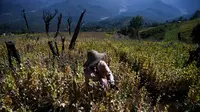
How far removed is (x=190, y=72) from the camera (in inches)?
315

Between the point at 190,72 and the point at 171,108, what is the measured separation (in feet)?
4.98

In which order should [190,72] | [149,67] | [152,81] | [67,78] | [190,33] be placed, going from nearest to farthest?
1. [67,78]
2. [190,72]
3. [152,81]
4. [149,67]
5. [190,33]

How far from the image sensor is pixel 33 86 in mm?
6324

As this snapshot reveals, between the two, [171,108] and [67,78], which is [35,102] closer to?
[67,78]

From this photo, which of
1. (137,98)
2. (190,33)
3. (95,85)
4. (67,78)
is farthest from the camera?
(190,33)

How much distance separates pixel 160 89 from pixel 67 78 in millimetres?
3133

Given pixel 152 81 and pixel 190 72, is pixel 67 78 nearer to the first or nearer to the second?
pixel 152 81

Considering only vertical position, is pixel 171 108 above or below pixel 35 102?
below

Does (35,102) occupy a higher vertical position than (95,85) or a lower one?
lower

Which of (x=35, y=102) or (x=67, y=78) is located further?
(x=67, y=78)

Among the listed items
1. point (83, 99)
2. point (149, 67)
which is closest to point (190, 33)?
point (149, 67)

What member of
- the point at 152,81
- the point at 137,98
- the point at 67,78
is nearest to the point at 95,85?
the point at 137,98

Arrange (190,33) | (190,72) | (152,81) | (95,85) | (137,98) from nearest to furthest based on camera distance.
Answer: (95,85) → (137,98) → (190,72) → (152,81) → (190,33)

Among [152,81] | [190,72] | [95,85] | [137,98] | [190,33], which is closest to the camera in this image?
[95,85]
